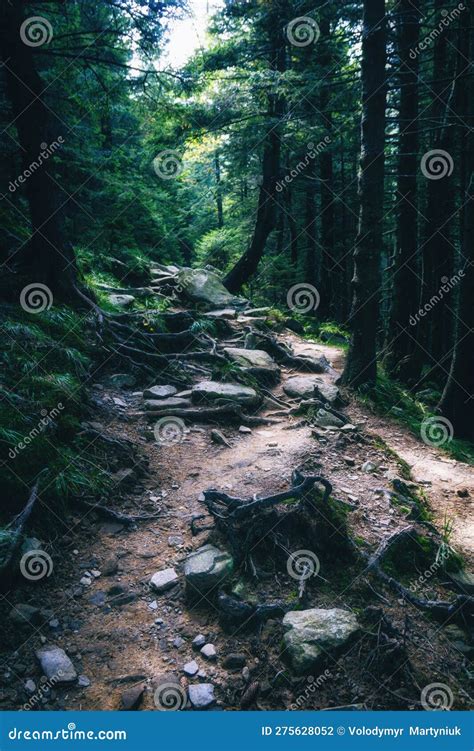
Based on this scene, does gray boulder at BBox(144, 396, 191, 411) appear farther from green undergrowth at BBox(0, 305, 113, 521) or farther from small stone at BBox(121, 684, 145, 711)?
small stone at BBox(121, 684, 145, 711)

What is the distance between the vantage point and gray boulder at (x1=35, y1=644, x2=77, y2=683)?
3.01m

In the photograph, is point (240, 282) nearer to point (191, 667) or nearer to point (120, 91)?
point (120, 91)

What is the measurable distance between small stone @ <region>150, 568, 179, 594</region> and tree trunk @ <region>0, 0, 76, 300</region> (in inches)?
198

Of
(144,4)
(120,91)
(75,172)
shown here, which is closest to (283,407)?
(120,91)

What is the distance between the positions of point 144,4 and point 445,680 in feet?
30.8

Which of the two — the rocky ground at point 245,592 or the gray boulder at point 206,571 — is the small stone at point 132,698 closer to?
the rocky ground at point 245,592

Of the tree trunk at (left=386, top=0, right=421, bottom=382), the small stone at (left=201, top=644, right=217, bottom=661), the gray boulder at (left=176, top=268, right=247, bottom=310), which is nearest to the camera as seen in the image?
the small stone at (left=201, top=644, right=217, bottom=661)

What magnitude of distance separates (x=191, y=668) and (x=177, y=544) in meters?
1.26

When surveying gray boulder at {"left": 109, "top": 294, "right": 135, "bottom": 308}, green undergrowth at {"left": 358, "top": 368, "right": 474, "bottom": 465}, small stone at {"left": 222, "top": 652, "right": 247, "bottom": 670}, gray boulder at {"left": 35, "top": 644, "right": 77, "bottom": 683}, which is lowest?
gray boulder at {"left": 35, "top": 644, "right": 77, "bottom": 683}

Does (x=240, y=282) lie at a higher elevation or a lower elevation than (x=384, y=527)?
higher

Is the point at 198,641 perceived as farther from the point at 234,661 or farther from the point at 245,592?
the point at 245,592

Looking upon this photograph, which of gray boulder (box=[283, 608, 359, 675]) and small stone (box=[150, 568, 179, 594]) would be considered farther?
small stone (box=[150, 568, 179, 594])

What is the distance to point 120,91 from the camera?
300 inches

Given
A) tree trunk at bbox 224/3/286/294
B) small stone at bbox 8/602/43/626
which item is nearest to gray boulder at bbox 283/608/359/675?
small stone at bbox 8/602/43/626
